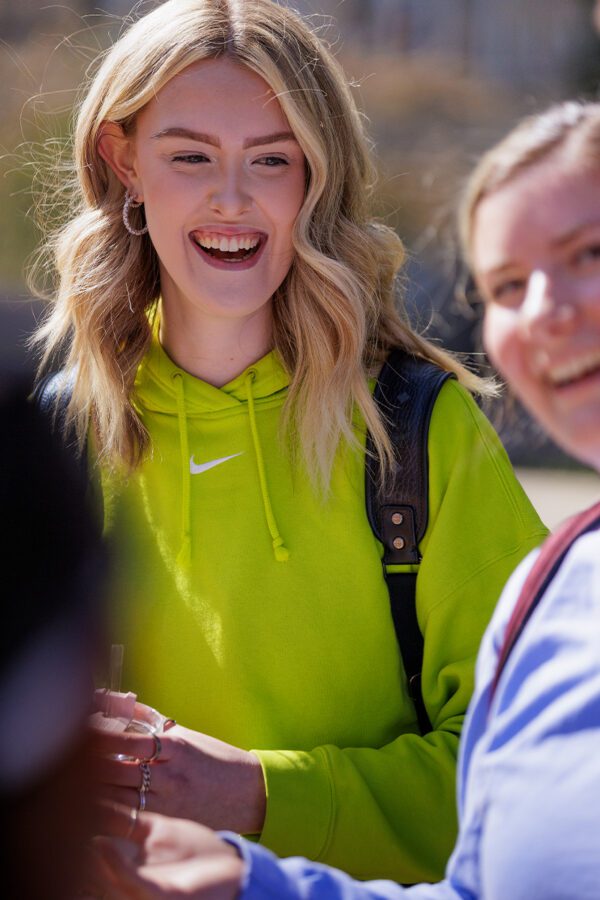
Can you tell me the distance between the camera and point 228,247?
7.14 ft

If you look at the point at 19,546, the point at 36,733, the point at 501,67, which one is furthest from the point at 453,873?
the point at 501,67

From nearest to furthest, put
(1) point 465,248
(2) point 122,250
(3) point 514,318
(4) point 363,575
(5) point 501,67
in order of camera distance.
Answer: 1. (3) point 514,318
2. (1) point 465,248
3. (4) point 363,575
4. (2) point 122,250
5. (5) point 501,67

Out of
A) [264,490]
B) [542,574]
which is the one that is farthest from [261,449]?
[542,574]

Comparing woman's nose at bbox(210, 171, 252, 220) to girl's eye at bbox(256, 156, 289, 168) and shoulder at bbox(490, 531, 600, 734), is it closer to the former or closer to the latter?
girl's eye at bbox(256, 156, 289, 168)

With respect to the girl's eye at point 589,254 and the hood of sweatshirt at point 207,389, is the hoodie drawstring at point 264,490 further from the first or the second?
the girl's eye at point 589,254

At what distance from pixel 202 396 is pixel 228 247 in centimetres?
28

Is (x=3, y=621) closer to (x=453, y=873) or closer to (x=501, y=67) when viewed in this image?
(x=453, y=873)

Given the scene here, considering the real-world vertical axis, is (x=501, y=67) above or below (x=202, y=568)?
above

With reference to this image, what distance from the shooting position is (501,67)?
299 inches

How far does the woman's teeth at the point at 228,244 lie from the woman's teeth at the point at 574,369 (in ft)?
3.83

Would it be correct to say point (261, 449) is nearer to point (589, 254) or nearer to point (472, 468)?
point (472, 468)

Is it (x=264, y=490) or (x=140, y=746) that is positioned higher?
(x=264, y=490)

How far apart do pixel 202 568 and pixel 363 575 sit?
29 cm

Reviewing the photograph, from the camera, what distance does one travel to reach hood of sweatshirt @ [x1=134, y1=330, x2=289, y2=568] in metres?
2.16
